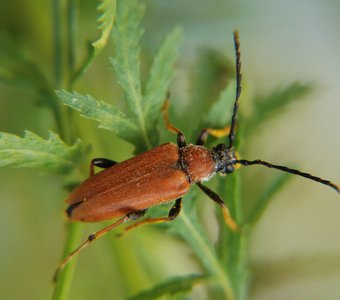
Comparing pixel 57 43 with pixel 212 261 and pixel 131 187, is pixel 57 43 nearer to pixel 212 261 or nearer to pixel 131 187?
pixel 131 187

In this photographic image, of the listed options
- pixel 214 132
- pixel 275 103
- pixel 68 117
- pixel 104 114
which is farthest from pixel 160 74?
pixel 275 103

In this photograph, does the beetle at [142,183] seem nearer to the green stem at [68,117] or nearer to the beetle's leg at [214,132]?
the beetle's leg at [214,132]

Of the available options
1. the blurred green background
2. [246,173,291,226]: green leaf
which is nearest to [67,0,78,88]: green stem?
the blurred green background

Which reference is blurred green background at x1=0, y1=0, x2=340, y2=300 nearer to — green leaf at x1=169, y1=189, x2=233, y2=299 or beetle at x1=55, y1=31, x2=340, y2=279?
beetle at x1=55, y1=31, x2=340, y2=279

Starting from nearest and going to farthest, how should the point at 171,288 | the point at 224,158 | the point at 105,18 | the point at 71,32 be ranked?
1. the point at 105,18
2. the point at 171,288
3. the point at 71,32
4. the point at 224,158

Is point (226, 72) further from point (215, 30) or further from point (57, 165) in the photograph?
point (57, 165)

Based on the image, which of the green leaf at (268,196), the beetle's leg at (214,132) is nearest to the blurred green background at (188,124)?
the beetle's leg at (214,132)
